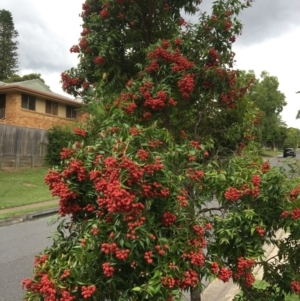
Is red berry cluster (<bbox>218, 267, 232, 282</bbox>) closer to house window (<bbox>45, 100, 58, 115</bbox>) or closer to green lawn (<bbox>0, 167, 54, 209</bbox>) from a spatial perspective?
green lawn (<bbox>0, 167, 54, 209</bbox>)

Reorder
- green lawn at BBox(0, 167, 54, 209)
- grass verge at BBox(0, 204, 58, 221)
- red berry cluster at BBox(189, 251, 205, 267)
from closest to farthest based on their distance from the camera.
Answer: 1. red berry cluster at BBox(189, 251, 205, 267)
2. grass verge at BBox(0, 204, 58, 221)
3. green lawn at BBox(0, 167, 54, 209)

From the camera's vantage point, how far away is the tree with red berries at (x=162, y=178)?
6.66 feet

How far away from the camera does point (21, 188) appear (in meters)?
16.2

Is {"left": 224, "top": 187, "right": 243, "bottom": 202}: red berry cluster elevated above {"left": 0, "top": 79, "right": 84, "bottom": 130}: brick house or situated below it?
below

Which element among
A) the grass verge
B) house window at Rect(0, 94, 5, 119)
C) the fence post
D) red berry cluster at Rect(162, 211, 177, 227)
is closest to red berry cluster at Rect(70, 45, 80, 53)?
red berry cluster at Rect(162, 211, 177, 227)

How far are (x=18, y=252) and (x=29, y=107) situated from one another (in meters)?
19.6

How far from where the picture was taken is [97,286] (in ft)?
6.91

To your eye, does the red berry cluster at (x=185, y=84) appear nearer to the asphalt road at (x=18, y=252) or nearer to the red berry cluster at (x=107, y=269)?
the asphalt road at (x=18, y=252)

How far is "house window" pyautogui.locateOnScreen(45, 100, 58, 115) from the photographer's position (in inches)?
1083

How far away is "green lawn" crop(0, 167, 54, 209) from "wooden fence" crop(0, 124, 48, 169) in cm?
62

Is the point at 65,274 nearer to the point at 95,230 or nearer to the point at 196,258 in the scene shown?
the point at 95,230

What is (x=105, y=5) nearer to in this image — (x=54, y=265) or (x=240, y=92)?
(x=240, y=92)

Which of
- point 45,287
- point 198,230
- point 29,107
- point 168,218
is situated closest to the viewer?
point 45,287

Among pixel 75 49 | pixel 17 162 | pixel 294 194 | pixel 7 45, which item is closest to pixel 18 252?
pixel 75 49
